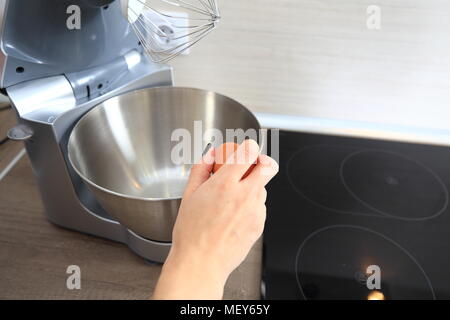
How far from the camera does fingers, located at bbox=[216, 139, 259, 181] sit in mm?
322

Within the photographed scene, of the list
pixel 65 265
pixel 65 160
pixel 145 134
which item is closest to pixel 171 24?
pixel 145 134

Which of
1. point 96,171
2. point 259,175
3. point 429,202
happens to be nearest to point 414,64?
point 429,202

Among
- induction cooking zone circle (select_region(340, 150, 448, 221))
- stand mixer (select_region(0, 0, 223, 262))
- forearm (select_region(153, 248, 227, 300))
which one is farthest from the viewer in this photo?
induction cooking zone circle (select_region(340, 150, 448, 221))

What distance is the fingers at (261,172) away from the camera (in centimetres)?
33

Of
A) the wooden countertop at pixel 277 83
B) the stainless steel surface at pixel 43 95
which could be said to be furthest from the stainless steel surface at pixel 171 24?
the stainless steel surface at pixel 43 95

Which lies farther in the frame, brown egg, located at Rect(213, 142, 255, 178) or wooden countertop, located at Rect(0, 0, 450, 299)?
wooden countertop, located at Rect(0, 0, 450, 299)

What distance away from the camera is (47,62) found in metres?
0.42

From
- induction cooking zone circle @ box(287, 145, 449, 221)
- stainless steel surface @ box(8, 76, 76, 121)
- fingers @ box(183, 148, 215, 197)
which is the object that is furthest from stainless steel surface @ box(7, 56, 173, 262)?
induction cooking zone circle @ box(287, 145, 449, 221)

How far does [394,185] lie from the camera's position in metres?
0.60

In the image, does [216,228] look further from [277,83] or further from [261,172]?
[277,83]

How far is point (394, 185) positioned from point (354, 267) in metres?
0.20

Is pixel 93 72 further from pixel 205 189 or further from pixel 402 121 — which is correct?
pixel 402 121

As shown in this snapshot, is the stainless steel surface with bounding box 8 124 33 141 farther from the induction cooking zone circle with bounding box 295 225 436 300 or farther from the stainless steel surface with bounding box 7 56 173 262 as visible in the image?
the induction cooking zone circle with bounding box 295 225 436 300

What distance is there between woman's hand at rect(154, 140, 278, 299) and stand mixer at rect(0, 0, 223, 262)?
13cm
